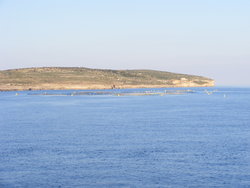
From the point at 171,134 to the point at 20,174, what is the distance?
23.8 metres

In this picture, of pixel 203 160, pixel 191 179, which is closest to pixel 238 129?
pixel 203 160

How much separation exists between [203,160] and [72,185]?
12518 millimetres

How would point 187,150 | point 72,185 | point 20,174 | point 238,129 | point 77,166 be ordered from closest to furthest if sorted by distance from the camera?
1. point 72,185
2. point 20,174
3. point 77,166
4. point 187,150
5. point 238,129

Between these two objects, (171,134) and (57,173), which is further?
(171,134)

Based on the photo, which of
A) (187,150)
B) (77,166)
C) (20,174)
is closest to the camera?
(20,174)

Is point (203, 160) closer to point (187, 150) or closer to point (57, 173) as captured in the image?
point (187, 150)

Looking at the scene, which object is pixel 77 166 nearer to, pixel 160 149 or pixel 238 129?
pixel 160 149

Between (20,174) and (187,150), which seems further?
(187,150)

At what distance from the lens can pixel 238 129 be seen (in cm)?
6038

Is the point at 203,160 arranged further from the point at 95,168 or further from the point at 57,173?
the point at 57,173

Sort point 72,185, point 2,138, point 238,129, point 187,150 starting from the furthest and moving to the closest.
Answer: point 238,129 → point 2,138 → point 187,150 → point 72,185

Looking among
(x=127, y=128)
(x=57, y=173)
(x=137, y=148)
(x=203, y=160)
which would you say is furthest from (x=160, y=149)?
(x=127, y=128)

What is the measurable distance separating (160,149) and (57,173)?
12.4 metres

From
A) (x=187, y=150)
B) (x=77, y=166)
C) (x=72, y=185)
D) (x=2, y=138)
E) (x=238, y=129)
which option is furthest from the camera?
(x=238, y=129)
